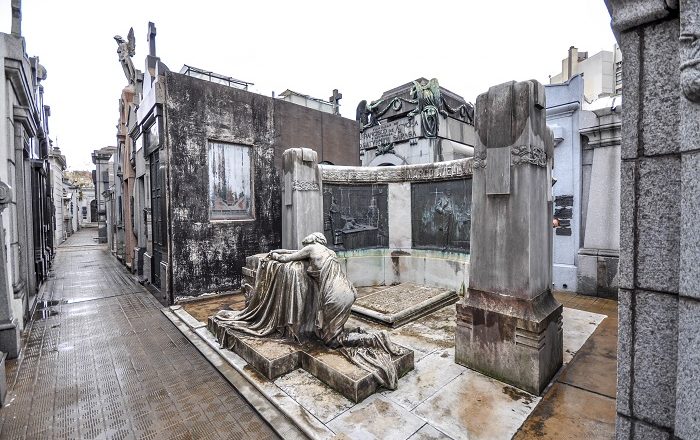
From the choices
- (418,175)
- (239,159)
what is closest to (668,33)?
(418,175)

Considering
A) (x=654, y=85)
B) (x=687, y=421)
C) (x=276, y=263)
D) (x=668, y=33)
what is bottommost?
(x=687, y=421)

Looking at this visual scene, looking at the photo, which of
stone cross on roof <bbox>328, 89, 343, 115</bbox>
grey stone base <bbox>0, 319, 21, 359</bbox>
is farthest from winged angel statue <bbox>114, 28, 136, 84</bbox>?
grey stone base <bbox>0, 319, 21, 359</bbox>

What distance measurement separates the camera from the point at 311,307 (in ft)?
15.7

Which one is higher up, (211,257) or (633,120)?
(633,120)

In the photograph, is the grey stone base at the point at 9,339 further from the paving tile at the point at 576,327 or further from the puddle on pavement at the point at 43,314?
the paving tile at the point at 576,327

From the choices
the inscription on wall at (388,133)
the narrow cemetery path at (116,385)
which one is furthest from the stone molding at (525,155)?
the inscription on wall at (388,133)

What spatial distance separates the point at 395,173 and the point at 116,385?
7.09 m

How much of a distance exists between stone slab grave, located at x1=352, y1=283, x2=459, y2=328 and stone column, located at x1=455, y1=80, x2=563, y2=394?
5.84 ft

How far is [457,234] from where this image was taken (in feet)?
24.2

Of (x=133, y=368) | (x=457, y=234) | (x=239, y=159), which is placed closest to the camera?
(x=133, y=368)

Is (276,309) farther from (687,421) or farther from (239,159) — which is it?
(239,159)

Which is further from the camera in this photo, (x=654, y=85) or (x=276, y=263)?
(x=276, y=263)

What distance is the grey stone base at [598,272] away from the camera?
24.8 ft

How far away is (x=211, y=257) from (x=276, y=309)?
14.3ft
